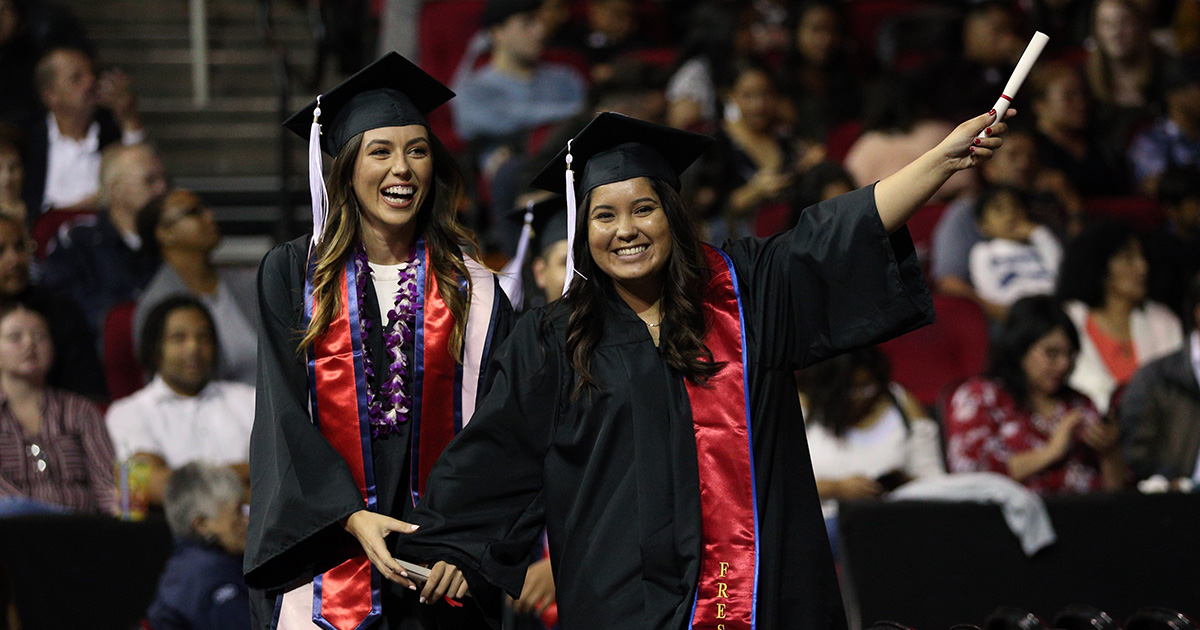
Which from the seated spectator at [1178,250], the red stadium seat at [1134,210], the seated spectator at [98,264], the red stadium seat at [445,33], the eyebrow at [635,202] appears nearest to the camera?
the eyebrow at [635,202]

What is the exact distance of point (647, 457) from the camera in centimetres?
282

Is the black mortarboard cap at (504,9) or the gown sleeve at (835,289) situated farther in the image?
the black mortarboard cap at (504,9)

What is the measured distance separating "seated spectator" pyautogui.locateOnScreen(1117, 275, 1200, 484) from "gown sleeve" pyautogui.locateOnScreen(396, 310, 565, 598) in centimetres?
319

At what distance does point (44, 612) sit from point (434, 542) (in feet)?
7.44

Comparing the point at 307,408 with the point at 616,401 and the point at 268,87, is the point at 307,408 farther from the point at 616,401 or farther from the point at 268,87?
the point at 268,87

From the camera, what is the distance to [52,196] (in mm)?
6633

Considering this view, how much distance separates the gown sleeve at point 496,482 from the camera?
285cm

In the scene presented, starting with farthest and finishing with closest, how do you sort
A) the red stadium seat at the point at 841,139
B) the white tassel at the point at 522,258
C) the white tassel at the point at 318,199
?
1. the red stadium seat at the point at 841,139
2. the white tassel at the point at 522,258
3. the white tassel at the point at 318,199

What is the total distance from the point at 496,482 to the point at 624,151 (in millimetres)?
726

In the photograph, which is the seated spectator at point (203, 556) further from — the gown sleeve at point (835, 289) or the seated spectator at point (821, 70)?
the seated spectator at point (821, 70)

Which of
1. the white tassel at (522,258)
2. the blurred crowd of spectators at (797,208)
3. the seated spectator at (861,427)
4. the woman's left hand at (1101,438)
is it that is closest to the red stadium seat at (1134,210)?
the blurred crowd of spectators at (797,208)

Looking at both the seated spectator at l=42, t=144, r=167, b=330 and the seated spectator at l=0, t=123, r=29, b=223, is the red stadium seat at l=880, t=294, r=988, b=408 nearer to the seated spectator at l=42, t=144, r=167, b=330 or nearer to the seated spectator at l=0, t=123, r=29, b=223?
the seated spectator at l=42, t=144, r=167, b=330

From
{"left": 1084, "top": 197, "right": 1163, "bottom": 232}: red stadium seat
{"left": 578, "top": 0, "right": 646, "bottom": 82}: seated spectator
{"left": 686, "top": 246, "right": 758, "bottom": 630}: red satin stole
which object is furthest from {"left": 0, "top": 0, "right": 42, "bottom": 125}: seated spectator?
{"left": 1084, "top": 197, "right": 1163, "bottom": 232}: red stadium seat

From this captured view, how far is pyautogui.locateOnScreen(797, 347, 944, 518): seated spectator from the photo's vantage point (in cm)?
514
